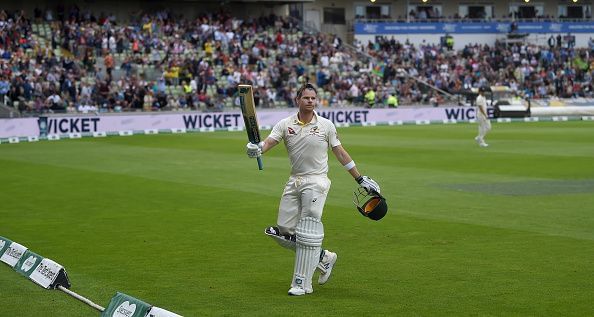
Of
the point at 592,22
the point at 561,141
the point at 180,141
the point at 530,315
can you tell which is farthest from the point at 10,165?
the point at 592,22

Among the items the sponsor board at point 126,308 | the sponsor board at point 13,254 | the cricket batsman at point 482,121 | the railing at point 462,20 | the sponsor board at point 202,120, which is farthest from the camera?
the railing at point 462,20

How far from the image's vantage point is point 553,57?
72.4 m

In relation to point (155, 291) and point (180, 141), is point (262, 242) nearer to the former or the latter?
point (155, 291)

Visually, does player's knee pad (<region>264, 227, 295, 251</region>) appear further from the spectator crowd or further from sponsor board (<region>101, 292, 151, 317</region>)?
the spectator crowd

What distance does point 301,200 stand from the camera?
37.2 ft

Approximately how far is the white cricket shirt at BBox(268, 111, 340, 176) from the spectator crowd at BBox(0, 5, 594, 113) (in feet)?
121

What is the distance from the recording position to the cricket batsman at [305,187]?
1109 centimetres

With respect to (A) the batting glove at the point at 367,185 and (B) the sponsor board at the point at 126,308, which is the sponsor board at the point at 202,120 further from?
(B) the sponsor board at the point at 126,308

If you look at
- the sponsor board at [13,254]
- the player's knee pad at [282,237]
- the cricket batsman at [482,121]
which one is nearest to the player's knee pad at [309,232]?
the player's knee pad at [282,237]

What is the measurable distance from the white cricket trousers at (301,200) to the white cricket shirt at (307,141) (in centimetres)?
11

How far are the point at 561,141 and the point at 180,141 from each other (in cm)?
1439

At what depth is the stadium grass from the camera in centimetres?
1083

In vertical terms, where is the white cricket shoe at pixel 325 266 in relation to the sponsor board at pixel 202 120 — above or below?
above

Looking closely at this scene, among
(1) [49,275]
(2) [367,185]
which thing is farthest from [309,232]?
(1) [49,275]
